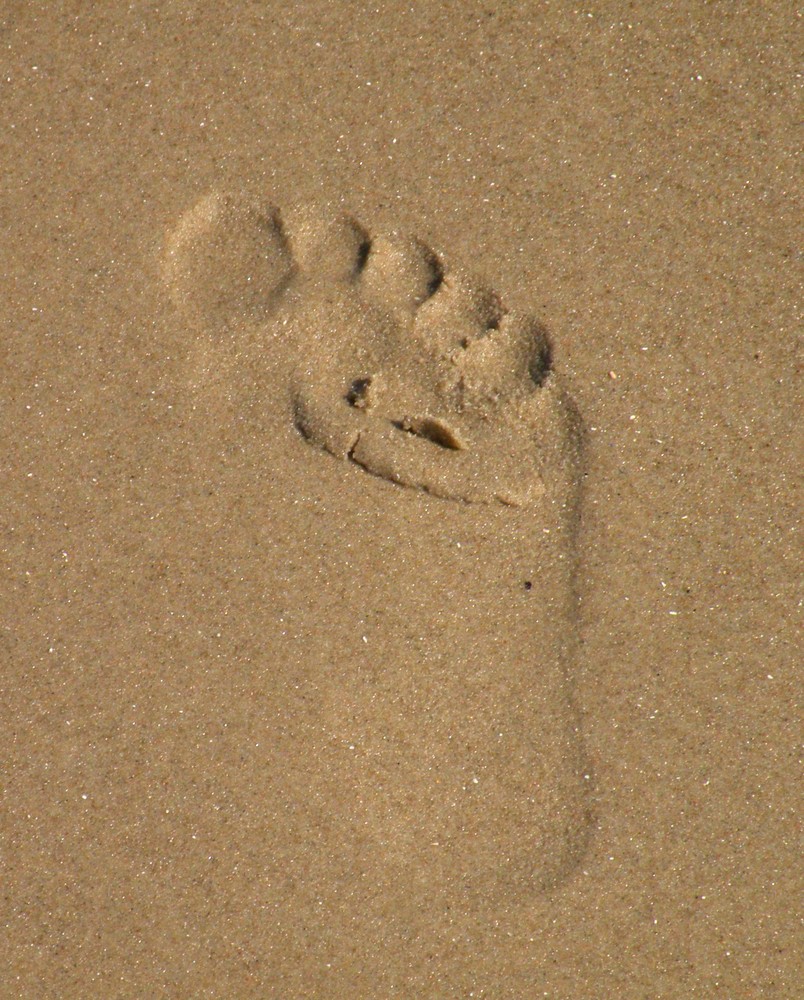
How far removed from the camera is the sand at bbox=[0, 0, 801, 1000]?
1546mm

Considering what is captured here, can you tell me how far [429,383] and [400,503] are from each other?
220 mm

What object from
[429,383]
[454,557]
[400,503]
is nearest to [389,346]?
[429,383]

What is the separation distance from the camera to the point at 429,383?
Result: 5.15ft

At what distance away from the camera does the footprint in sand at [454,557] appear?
1.55m

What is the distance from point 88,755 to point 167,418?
2.06 ft

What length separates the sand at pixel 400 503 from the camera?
155cm

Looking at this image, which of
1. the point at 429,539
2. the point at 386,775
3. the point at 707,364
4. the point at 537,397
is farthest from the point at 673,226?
the point at 386,775

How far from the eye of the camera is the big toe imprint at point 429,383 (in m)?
1.57

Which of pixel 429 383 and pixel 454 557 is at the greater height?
pixel 429 383

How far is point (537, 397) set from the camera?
5.14 feet

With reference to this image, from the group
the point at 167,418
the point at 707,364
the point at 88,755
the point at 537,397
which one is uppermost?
the point at 707,364

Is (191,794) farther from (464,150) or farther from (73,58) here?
(73,58)

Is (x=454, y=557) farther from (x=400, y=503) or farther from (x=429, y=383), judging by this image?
(x=429, y=383)

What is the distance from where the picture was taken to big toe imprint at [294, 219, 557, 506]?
157cm
